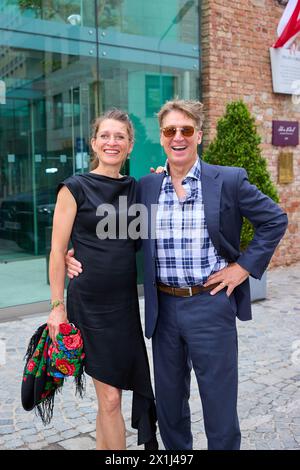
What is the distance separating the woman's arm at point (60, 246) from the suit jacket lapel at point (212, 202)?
0.64 meters

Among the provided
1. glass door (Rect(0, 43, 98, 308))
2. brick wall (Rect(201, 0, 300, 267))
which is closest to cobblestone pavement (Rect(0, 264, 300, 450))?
glass door (Rect(0, 43, 98, 308))

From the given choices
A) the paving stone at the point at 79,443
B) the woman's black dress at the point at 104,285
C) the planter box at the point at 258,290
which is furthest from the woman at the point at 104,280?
the planter box at the point at 258,290

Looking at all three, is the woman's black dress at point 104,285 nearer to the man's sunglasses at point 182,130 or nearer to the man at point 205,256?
the man at point 205,256

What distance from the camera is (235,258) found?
8.86ft

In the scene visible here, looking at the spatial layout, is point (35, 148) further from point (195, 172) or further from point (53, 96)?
point (195, 172)

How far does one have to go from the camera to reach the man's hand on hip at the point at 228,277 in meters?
2.60

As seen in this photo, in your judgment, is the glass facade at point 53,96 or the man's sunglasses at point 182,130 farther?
the glass facade at point 53,96

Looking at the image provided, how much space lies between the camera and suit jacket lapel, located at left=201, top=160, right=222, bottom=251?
2.59 meters

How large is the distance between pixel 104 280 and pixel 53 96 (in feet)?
17.1

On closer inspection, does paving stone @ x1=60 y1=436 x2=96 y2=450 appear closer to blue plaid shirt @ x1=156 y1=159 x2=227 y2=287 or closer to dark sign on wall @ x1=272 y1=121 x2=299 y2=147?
blue plaid shirt @ x1=156 y1=159 x2=227 y2=287

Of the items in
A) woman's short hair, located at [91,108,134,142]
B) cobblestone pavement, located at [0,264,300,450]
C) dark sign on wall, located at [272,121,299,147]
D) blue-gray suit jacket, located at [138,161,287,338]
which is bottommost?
cobblestone pavement, located at [0,264,300,450]

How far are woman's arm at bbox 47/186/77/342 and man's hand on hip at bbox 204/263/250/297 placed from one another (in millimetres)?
727

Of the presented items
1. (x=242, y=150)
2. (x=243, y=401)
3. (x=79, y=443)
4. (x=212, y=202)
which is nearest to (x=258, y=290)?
(x=242, y=150)

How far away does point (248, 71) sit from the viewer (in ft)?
29.5
